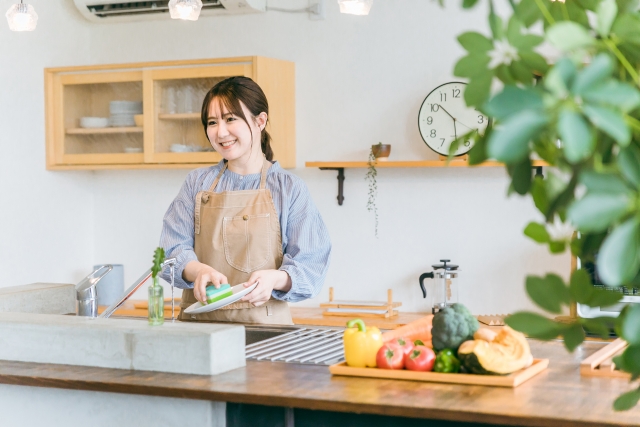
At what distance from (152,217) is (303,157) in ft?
3.24

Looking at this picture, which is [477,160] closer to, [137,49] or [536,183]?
[536,183]

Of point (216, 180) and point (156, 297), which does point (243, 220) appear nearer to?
point (216, 180)

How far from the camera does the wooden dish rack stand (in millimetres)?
3809

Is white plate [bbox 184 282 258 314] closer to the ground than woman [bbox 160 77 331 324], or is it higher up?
closer to the ground

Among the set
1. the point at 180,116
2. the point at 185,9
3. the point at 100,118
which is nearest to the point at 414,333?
the point at 185,9

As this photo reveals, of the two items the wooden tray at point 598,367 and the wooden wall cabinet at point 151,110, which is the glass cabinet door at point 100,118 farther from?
the wooden tray at point 598,367

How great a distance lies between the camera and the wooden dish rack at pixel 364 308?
3.81m

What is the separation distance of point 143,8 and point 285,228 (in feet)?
6.92

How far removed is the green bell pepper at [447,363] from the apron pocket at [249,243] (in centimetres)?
106

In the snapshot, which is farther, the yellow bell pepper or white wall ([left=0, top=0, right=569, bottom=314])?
white wall ([left=0, top=0, right=569, bottom=314])

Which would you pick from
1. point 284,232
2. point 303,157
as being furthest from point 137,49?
point 284,232

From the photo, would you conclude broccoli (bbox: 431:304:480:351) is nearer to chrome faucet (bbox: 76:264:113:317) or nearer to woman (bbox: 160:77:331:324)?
woman (bbox: 160:77:331:324)

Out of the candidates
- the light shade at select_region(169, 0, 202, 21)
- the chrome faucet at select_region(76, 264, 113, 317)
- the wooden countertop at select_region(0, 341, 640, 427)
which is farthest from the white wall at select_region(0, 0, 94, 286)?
the wooden countertop at select_region(0, 341, 640, 427)

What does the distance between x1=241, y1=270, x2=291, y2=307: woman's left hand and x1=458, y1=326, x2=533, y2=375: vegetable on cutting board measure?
32.6 inches
